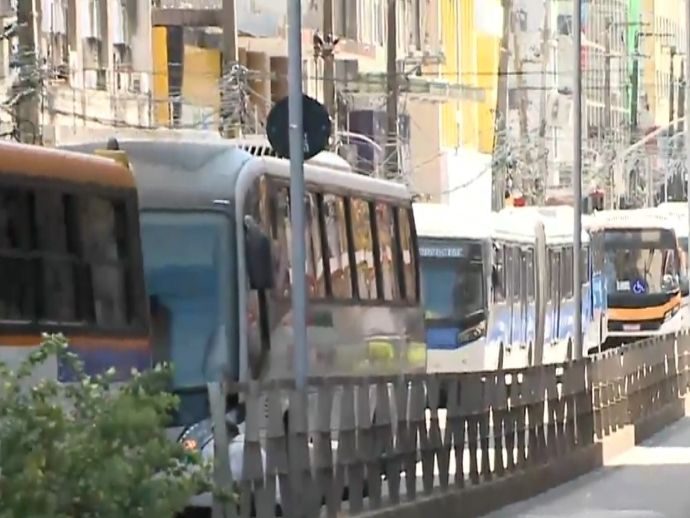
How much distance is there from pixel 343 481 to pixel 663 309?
1566 inches

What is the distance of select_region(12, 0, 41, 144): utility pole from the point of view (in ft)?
108

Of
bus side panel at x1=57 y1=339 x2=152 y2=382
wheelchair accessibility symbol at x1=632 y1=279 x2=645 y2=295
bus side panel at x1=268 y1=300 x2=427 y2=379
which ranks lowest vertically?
wheelchair accessibility symbol at x1=632 y1=279 x2=645 y2=295

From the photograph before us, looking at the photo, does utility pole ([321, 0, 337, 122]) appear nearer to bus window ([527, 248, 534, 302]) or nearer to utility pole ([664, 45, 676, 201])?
bus window ([527, 248, 534, 302])

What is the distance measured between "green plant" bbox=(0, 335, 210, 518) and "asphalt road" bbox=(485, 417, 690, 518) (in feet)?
36.3

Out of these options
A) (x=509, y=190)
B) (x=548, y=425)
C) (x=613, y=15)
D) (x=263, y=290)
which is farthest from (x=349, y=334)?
(x=613, y=15)

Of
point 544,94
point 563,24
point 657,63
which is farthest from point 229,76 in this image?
point 657,63

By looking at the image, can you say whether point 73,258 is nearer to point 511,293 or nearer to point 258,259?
point 258,259

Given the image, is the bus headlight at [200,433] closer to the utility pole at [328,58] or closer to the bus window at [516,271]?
the bus window at [516,271]

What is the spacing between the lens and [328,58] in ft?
168

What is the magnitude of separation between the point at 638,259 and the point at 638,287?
655mm

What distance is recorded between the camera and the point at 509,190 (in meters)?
76.9

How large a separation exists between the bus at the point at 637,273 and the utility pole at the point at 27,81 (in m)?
24.2

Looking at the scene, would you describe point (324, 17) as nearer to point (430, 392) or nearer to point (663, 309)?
point (663, 309)

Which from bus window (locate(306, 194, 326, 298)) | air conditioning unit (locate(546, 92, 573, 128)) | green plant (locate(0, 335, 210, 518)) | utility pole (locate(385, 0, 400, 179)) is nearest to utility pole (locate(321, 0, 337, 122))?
utility pole (locate(385, 0, 400, 179))
